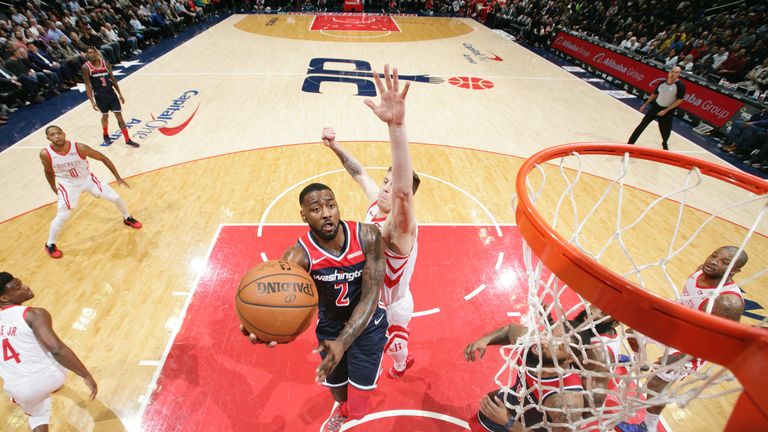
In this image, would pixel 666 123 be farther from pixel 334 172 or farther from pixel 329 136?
pixel 329 136

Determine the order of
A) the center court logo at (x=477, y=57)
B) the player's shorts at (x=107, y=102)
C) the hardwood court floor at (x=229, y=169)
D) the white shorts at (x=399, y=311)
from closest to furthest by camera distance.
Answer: the white shorts at (x=399, y=311) < the hardwood court floor at (x=229, y=169) < the player's shorts at (x=107, y=102) < the center court logo at (x=477, y=57)

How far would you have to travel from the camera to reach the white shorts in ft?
10.3

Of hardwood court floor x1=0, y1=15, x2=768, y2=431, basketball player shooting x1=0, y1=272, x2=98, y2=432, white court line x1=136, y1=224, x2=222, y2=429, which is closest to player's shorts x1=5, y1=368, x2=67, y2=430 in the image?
basketball player shooting x1=0, y1=272, x2=98, y2=432

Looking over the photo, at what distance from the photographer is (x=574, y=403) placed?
2332 mm

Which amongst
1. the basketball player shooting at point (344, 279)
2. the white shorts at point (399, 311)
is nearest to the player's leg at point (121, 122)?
the basketball player shooting at point (344, 279)

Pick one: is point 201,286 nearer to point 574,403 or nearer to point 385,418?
point 385,418

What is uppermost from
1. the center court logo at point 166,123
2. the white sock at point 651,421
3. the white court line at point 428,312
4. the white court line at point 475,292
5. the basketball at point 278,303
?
the basketball at point 278,303

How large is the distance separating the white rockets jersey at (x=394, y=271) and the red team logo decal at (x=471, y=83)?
30.7 feet

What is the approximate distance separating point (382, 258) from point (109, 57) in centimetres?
1322

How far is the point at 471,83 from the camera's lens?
11641mm

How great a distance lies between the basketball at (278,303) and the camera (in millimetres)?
2236

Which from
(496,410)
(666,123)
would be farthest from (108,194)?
(666,123)

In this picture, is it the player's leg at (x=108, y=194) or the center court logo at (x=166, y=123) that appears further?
the center court logo at (x=166, y=123)

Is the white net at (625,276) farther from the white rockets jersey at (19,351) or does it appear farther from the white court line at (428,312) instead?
the white rockets jersey at (19,351)
